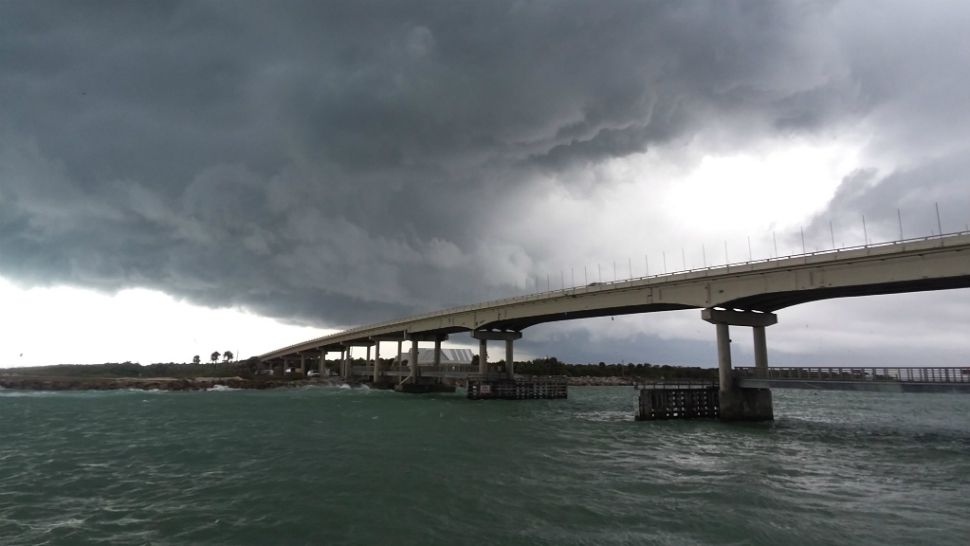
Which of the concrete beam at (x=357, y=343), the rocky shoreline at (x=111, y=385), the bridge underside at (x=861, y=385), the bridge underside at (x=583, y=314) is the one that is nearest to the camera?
the bridge underside at (x=861, y=385)

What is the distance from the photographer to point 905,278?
40031mm

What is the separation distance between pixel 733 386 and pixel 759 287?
1037 cm

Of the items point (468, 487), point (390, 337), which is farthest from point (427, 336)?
point (468, 487)

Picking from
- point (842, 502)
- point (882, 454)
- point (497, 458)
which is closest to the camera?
point (842, 502)

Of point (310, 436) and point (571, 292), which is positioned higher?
point (571, 292)

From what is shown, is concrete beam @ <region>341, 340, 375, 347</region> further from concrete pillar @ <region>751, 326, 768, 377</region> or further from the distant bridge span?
concrete pillar @ <region>751, 326, 768, 377</region>

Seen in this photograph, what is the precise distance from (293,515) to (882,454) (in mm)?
33903

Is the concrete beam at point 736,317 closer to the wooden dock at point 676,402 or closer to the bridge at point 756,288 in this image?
the bridge at point 756,288

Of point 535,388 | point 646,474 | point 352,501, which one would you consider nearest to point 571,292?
point 535,388

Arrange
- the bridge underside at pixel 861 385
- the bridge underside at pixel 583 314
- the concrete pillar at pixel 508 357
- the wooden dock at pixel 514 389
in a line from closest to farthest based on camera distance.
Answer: the bridge underside at pixel 861 385 → the bridge underside at pixel 583 314 → the wooden dock at pixel 514 389 → the concrete pillar at pixel 508 357

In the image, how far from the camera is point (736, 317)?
177 ft

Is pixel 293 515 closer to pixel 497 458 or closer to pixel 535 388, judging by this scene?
pixel 497 458

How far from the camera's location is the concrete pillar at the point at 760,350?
2138 inches

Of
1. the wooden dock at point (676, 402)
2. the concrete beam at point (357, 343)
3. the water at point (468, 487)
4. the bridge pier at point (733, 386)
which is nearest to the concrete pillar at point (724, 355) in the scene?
the bridge pier at point (733, 386)
